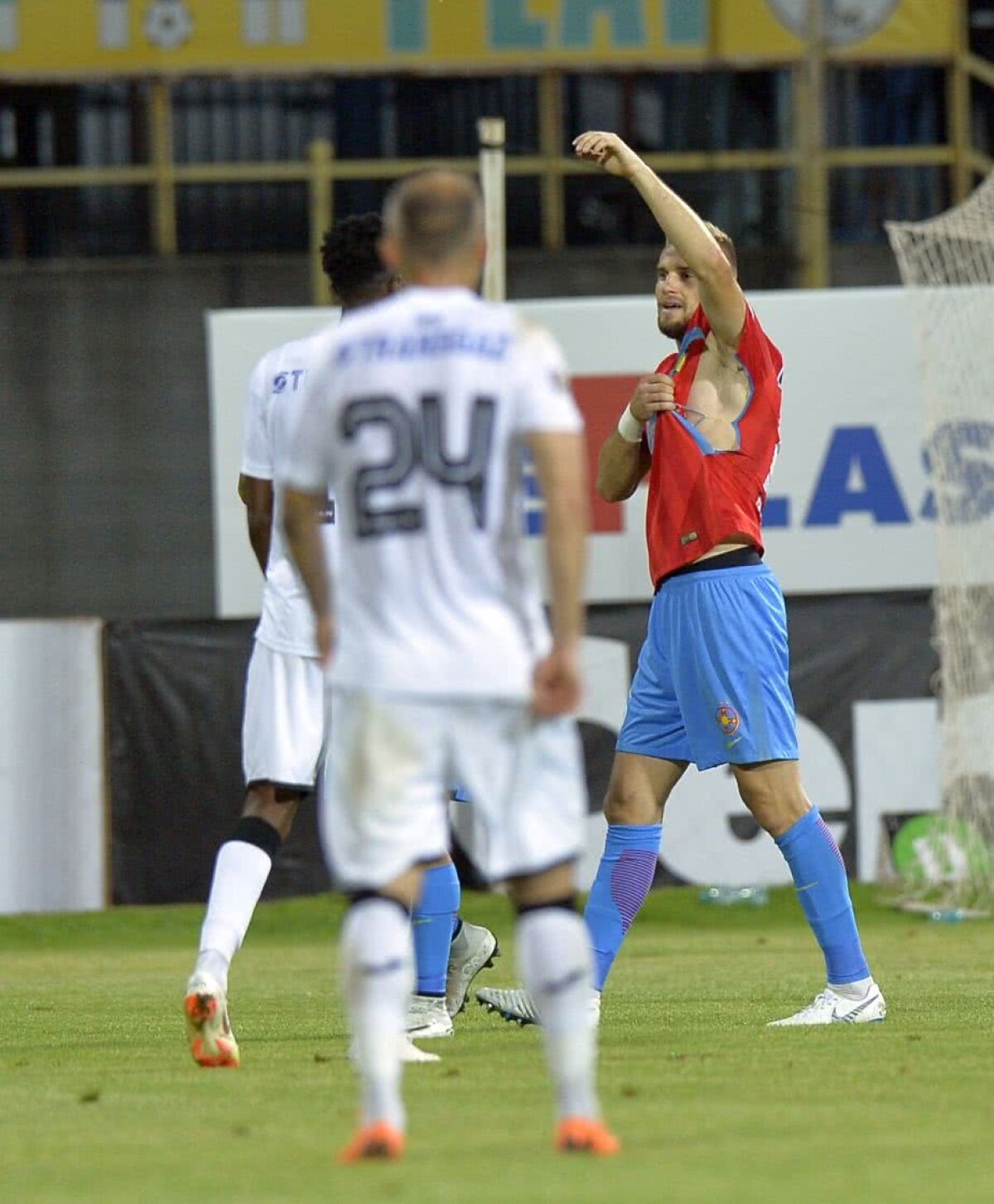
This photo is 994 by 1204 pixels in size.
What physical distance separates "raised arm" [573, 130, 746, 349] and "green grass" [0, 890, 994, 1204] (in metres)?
2.01

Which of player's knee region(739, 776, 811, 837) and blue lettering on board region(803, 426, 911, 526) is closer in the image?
player's knee region(739, 776, 811, 837)

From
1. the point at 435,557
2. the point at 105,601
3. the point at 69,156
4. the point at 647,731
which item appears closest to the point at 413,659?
the point at 435,557

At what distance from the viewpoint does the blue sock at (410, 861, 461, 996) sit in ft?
23.3

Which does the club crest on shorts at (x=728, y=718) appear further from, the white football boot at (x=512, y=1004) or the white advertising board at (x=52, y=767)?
the white advertising board at (x=52, y=767)

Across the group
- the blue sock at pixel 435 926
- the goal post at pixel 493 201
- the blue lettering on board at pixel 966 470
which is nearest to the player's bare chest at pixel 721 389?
the blue sock at pixel 435 926

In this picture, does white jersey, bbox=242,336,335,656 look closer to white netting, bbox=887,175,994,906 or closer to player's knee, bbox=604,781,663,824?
player's knee, bbox=604,781,663,824

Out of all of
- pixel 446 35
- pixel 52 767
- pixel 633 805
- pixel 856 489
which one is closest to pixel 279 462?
pixel 633 805

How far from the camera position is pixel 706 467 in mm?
7363

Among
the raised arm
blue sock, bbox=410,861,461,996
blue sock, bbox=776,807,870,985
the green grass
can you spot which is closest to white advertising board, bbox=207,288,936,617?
the green grass

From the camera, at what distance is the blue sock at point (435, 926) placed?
280 inches

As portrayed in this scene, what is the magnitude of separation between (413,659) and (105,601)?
12.4 meters

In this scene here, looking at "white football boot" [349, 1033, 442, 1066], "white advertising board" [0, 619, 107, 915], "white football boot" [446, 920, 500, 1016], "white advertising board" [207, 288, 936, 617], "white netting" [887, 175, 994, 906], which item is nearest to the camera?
"white football boot" [349, 1033, 442, 1066]

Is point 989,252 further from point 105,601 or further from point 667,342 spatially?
point 105,601

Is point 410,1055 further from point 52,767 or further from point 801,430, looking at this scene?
point 801,430
